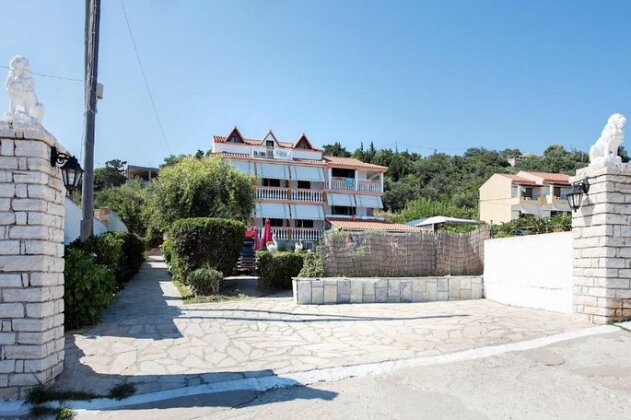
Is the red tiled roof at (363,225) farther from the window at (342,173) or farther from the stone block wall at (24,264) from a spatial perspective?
the stone block wall at (24,264)

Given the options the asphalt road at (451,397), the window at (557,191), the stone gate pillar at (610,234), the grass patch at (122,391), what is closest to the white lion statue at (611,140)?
the stone gate pillar at (610,234)

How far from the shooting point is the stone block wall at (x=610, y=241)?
7.43 metres

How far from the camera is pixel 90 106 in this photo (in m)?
9.30

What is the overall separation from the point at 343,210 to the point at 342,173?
3.63 metres

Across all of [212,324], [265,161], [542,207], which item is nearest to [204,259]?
[212,324]

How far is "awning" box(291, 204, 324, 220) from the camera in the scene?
35531mm

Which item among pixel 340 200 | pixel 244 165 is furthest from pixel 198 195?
pixel 340 200

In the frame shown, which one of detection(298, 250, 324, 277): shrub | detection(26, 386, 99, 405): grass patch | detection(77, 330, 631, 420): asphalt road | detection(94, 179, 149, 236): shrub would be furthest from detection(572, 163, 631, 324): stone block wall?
detection(94, 179, 149, 236): shrub

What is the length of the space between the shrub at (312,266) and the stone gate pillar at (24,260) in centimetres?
695

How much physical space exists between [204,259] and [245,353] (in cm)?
595

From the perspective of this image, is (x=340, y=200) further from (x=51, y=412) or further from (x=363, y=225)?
(x=51, y=412)

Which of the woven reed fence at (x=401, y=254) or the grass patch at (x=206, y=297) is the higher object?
the woven reed fence at (x=401, y=254)

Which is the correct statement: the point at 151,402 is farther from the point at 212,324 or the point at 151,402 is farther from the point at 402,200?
the point at 402,200

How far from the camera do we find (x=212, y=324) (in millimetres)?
7582
